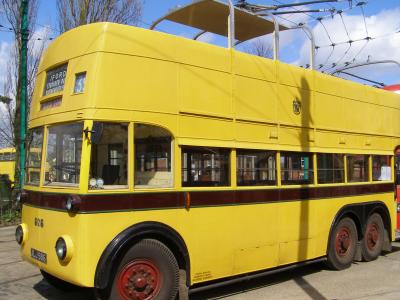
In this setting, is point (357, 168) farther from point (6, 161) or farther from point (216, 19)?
point (6, 161)

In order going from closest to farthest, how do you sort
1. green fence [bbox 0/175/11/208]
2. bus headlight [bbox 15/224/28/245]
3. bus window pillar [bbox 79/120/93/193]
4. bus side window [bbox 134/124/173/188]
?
bus window pillar [bbox 79/120/93/193], bus side window [bbox 134/124/173/188], bus headlight [bbox 15/224/28/245], green fence [bbox 0/175/11/208]

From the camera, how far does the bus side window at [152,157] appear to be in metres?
5.98

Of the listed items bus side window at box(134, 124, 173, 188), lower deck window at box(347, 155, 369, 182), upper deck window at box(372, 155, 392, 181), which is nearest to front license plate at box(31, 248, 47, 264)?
bus side window at box(134, 124, 173, 188)

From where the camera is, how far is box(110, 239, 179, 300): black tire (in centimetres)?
572

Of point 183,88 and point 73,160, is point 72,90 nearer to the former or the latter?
point 73,160

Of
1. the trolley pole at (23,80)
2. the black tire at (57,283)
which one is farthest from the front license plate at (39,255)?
the trolley pole at (23,80)

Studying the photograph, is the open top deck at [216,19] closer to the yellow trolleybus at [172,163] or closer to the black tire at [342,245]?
the yellow trolleybus at [172,163]

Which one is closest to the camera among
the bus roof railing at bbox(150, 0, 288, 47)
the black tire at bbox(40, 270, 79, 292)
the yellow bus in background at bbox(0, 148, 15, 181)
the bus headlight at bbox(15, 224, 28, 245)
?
the bus headlight at bbox(15, 224, 28, 245)

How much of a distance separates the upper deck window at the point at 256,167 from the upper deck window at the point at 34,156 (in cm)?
256

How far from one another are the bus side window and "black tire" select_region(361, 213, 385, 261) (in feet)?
16.2

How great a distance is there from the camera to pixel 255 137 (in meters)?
7.30

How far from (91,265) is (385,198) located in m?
6.61

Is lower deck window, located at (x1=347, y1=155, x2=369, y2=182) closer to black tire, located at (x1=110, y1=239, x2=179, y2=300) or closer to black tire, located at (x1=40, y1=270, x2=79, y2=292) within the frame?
black tire, located at (x1=110, y1=239, x2=179, y2=300)

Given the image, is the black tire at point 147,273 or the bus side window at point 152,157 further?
the bus side window at point 152,157
